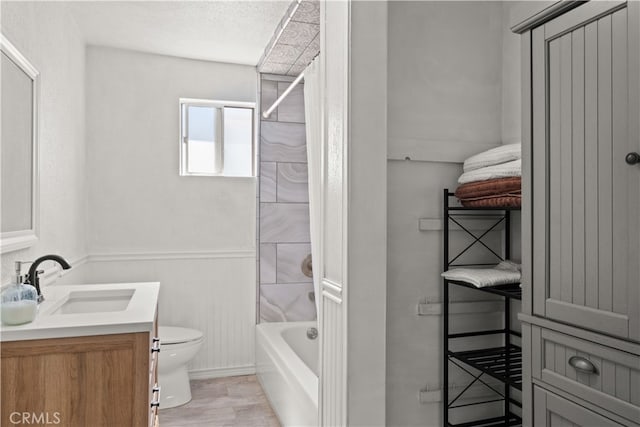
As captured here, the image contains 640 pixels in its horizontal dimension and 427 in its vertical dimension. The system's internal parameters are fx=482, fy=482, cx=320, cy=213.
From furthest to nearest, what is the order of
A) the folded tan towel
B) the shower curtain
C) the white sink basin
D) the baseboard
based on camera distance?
the baseboard → the shower curtain → the white sink basin → the folded tan towel

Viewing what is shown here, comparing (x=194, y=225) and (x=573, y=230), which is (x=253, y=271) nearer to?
(x=194, y=225)

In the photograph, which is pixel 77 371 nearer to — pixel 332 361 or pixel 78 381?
pixel 78 381

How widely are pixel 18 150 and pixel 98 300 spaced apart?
771 millimetres

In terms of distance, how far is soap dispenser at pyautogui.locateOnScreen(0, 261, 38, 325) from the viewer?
148 centimetres

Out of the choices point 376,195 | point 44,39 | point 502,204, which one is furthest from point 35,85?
point 502,204

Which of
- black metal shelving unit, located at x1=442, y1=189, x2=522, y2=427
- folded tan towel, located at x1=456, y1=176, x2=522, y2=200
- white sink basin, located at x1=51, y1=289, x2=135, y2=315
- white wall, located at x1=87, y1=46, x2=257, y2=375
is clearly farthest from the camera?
white wall, located at x1=87, y1=46, x2=257, y2=375

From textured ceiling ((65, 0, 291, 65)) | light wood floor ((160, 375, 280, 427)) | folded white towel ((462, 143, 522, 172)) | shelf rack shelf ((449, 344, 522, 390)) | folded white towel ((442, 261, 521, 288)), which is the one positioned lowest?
light wood floor ((160, 375, 280, 427))

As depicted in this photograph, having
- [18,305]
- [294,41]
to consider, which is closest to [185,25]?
[294,41]

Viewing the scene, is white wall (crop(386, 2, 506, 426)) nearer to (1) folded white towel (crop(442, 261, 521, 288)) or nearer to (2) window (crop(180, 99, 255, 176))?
(1) folded white towel (crop(442, 261, 521, 288))

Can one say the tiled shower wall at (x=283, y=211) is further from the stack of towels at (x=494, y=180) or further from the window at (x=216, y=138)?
the stack of towels at (x=494, y=180)

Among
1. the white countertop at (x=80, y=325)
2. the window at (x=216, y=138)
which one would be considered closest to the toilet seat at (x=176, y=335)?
the window at (x=216, y=138)

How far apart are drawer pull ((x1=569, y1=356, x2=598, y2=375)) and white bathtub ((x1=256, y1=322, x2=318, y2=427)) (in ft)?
4.15

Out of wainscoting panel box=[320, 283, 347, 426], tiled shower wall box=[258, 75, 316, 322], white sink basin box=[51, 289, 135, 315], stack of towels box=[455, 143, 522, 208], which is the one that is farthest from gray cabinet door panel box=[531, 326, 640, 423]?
tiled shower wall box=[258, 75, 316, 322]

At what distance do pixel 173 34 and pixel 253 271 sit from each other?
1768mm
